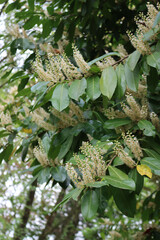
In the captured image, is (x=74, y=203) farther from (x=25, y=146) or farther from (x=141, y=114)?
(x=141, y=114)

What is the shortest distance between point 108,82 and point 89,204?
59cm

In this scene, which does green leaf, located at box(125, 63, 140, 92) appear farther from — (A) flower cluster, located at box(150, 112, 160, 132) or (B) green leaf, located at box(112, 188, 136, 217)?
(B) green leaf, located at box(112, 188, 136, 217)

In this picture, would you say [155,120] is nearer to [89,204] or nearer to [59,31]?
[89,204]

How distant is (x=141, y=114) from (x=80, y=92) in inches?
16.9

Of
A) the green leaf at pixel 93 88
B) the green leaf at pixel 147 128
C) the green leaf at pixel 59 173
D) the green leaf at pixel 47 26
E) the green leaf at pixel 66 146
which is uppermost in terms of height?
the green leaf at pixel 47 26

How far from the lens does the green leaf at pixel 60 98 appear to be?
137cm

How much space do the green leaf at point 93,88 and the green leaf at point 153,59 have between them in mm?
278

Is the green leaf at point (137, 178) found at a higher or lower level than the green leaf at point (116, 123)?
lower

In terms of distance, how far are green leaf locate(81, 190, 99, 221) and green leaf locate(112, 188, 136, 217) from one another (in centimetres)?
15

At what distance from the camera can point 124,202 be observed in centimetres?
137

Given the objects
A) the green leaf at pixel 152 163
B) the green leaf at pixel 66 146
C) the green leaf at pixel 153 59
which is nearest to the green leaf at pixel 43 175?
the green leaf at pixel 66 146

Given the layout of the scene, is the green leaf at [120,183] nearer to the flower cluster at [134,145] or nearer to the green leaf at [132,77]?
the flower cluster at [134,145]

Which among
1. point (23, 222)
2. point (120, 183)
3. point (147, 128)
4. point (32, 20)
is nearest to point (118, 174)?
point (120, 183)

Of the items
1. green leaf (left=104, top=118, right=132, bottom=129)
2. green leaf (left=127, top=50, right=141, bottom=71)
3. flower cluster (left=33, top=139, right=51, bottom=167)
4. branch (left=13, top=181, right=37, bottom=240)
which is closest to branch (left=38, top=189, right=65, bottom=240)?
branch (left=13, top=181, right=37, bottom=240)
